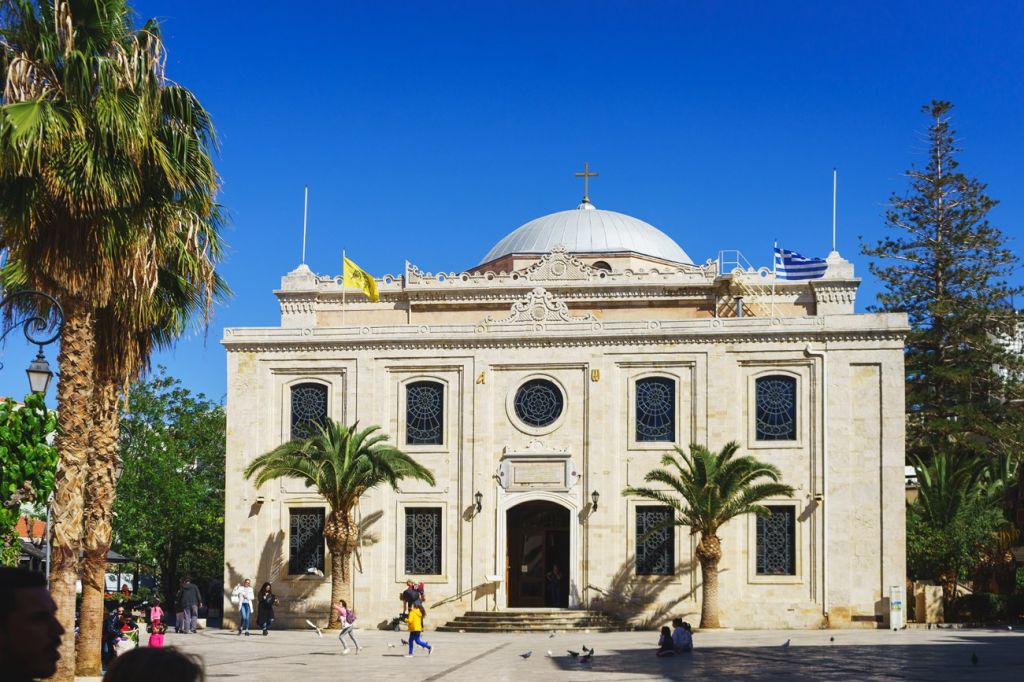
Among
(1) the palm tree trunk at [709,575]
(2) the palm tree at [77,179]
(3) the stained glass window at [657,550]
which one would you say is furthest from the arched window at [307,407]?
(2) the palm tree at [77,179]

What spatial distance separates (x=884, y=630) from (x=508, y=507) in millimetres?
10208

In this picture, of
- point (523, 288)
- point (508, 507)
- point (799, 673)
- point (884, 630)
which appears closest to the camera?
point (799, 673)

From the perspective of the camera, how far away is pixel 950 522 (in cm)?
3716

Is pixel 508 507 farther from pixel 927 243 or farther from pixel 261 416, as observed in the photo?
pixel 927 243

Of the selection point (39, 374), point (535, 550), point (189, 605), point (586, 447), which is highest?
point (39, 374)

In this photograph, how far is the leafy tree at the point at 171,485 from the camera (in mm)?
48062

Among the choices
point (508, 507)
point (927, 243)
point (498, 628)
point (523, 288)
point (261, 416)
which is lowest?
point (498, 628)

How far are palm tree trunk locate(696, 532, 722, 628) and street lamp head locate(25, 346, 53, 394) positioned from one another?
62.6ft

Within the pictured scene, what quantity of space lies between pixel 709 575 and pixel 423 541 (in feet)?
26.5

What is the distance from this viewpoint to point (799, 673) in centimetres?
2114

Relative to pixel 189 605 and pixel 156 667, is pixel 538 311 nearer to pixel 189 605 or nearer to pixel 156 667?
pixel 189 605

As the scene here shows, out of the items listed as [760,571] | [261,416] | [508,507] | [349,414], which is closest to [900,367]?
[760,571]

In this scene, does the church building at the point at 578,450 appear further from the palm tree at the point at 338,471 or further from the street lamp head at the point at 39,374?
the street lamp head at the point at 39,374

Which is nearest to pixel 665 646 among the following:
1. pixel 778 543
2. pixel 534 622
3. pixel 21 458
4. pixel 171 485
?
pixel 534 622
